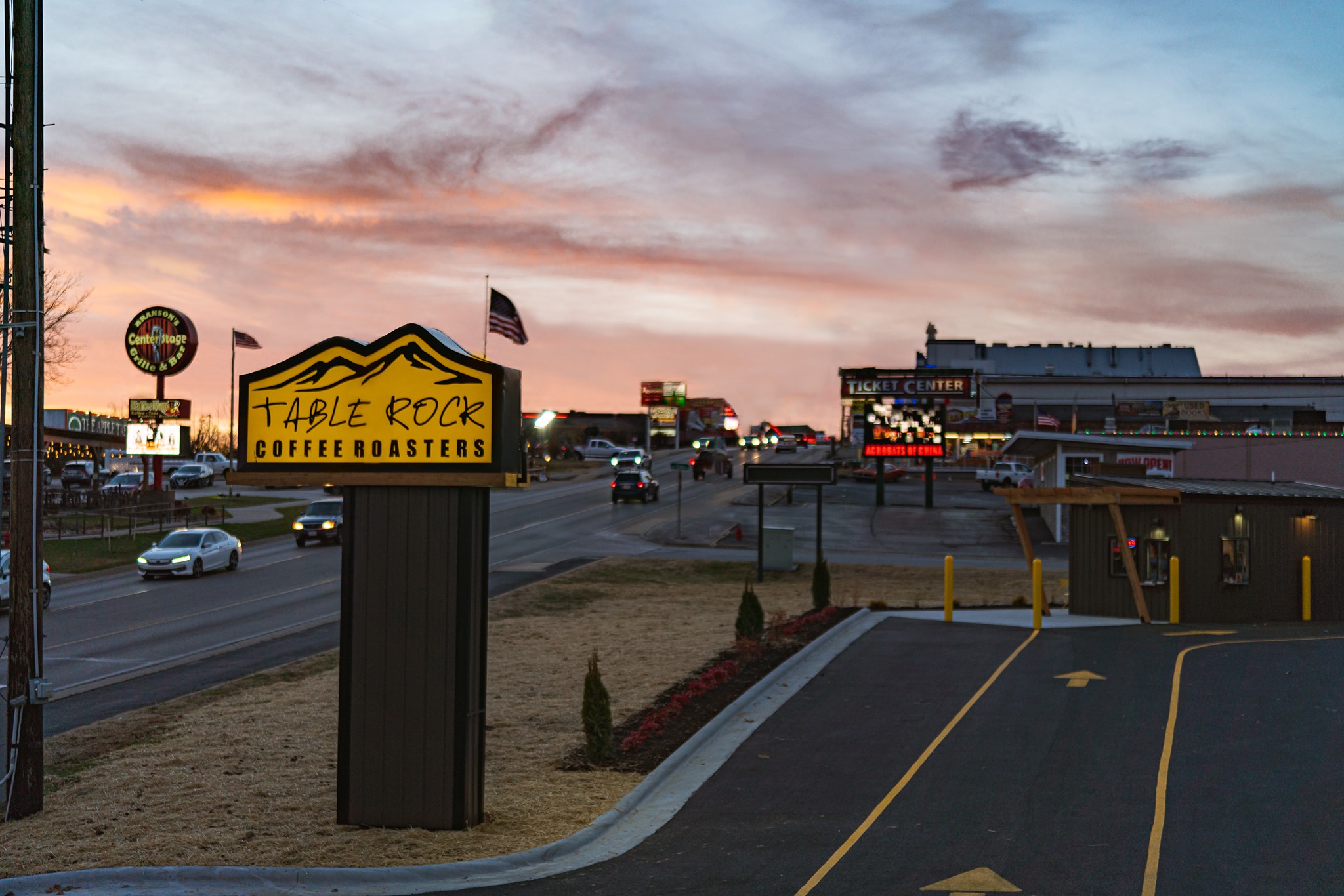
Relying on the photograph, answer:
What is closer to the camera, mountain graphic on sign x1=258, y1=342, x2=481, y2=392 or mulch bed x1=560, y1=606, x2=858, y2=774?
mountain graphic on sign x1=258, y1=342, x2=481, y2=392

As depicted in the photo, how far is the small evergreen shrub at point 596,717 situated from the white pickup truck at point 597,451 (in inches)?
3394

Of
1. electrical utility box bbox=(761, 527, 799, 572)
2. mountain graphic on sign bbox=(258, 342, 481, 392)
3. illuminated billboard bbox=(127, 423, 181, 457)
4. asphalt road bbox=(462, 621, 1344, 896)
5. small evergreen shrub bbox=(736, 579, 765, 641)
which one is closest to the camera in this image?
asphalt road bbox=(462, 621, 1344, 896)

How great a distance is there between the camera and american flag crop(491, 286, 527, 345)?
1908 inches

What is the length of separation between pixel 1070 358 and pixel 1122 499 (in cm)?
11009

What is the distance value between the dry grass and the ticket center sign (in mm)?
3317

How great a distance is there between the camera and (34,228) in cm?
1192

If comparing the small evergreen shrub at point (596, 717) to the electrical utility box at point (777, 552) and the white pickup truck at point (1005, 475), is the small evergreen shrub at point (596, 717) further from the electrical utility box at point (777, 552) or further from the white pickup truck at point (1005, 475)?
the white pickup truck at point (1005, 475)

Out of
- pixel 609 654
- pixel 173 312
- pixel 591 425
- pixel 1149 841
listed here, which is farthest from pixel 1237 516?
pixel 591 425

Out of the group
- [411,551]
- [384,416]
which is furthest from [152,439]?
[411,551]

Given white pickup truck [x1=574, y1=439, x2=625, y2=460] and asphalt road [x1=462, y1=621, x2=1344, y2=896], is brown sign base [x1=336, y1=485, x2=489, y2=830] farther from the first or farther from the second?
white pickup truck [x1=574, y1=439, x2=625, y2=460]

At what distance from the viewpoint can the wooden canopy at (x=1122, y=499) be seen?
969 inches

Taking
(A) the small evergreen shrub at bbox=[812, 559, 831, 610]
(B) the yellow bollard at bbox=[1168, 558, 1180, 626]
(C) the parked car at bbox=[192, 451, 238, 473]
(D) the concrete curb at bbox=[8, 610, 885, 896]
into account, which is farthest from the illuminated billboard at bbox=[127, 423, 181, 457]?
(D) the concrete curb at bbox=[8, 610, 885, 896]

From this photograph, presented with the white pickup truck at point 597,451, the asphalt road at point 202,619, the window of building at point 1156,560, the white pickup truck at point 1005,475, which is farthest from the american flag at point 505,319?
the white pickup truck at point 597,451

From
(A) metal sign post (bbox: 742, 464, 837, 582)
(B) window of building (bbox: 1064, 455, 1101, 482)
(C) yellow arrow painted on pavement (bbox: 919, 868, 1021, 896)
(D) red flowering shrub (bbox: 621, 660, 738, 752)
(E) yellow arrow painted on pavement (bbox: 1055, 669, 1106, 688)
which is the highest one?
(B) window of building (bbox: 1064, 455, 1101, 482)
